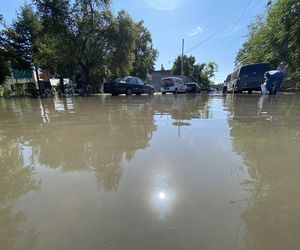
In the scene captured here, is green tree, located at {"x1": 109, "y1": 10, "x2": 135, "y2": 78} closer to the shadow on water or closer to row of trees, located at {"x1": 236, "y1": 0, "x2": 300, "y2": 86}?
row of trees, located at {"x1": 236, "y1": 0, "x2": 300, "y2": 86}

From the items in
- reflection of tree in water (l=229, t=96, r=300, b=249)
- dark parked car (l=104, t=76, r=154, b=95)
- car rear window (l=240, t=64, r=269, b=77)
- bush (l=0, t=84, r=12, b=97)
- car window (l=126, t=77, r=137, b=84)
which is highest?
car rear window (l=240, t=64, r=269, b=77)

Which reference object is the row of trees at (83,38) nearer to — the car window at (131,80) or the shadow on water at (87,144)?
the car window at (131,80)

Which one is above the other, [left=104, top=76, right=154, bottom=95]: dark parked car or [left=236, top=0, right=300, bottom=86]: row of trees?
[left=236, top=0, right=300, bottom=86]: row of trees

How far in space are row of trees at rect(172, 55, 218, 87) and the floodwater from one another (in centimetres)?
6370

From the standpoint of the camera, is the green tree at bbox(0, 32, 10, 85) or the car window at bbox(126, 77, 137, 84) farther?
the green tree at bbox(0, 32, 10, 85)

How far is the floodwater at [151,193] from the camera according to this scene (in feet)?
5.94

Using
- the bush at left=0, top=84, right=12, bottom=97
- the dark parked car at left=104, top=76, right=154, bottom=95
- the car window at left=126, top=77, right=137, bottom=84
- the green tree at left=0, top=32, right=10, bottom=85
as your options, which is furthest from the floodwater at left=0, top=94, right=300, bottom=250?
the green tree at left=0, top=32, right=10, bottom=85

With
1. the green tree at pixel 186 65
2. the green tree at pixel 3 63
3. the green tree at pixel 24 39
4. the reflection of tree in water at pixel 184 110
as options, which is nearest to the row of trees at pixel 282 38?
the reflection of tree in water at pixel 184 110

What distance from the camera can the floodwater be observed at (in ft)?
5.94

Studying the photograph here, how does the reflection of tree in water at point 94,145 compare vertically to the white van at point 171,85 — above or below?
above

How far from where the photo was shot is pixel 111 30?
78.5ft

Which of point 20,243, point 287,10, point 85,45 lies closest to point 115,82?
point 85,45

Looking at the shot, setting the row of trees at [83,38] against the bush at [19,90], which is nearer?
the row of trees at [83,38]

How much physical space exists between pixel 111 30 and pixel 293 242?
2447 cm
